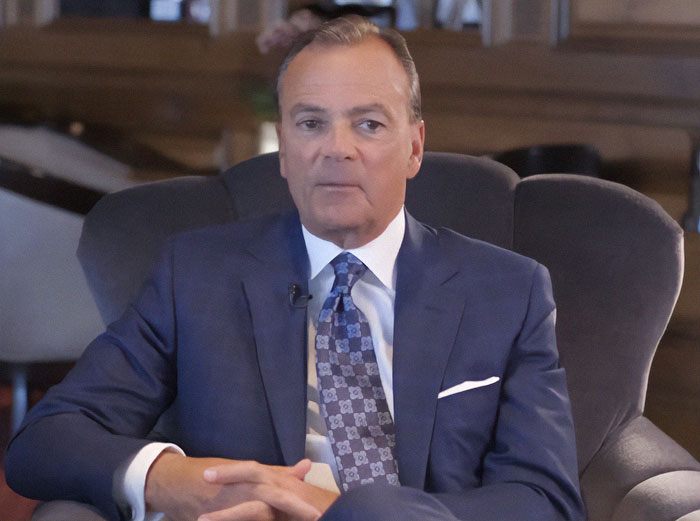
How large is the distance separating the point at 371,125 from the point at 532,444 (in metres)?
0.59

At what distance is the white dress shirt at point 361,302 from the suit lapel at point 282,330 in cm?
3

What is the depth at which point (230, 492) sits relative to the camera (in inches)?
48.6

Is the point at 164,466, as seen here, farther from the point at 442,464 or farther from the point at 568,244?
the point at 568,244

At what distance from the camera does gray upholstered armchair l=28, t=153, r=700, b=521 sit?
5.31 feet

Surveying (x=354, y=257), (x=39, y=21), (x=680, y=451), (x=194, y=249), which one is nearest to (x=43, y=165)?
(x=39, y=21)

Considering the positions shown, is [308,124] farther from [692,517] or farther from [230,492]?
[692,517]

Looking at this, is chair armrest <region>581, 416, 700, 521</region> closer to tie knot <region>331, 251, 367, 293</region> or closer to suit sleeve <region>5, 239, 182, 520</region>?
tie knot <region>331, 251, 367, 293</region>

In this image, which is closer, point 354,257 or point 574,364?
point 354,257

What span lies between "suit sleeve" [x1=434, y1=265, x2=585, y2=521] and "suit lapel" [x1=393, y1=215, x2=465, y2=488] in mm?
114

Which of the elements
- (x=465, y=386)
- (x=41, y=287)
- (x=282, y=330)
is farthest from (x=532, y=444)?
(x=41, y=287)

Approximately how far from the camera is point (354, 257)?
4.81 feet

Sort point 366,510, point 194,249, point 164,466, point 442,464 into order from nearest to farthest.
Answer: point 366,510, point 164,466, point 442,464, point 194,249

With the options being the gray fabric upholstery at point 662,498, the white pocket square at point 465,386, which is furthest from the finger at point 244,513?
the gray fabric upholstery at point 662,498

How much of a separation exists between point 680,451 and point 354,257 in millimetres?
690
